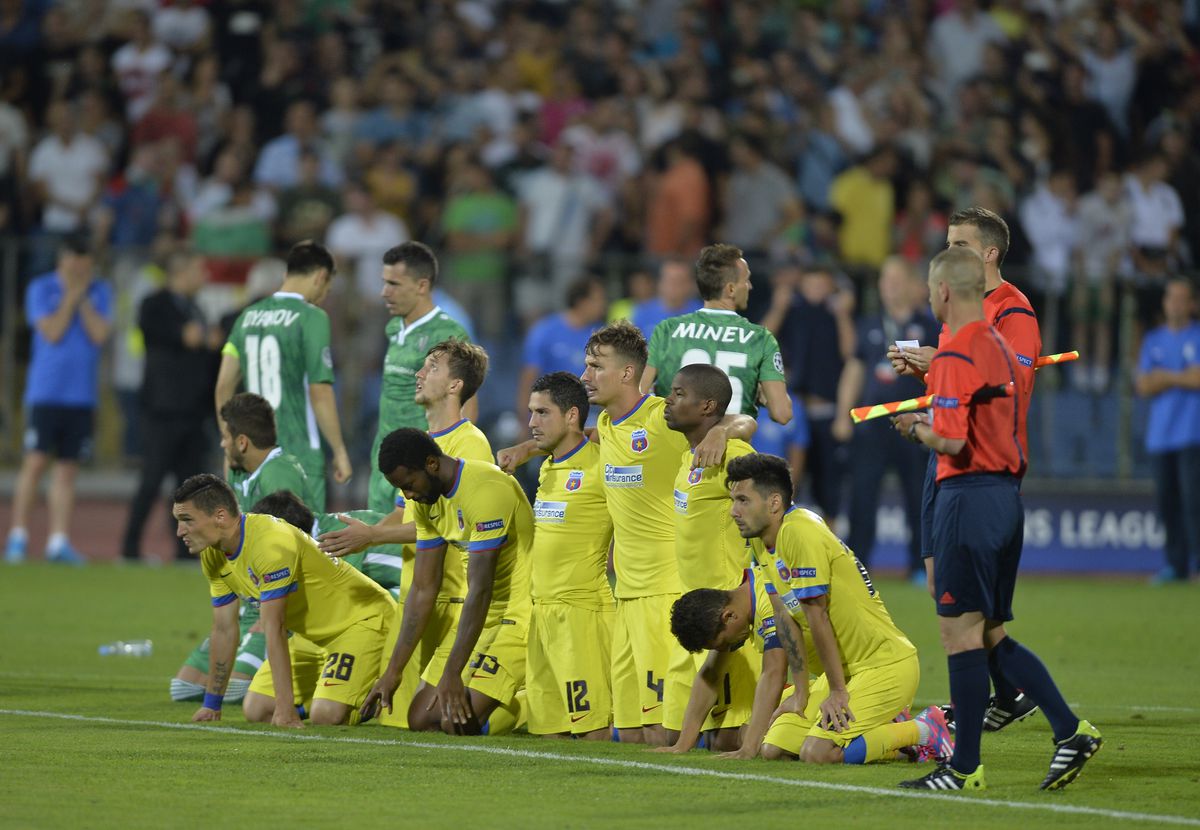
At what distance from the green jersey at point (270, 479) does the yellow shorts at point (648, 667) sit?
232 cm

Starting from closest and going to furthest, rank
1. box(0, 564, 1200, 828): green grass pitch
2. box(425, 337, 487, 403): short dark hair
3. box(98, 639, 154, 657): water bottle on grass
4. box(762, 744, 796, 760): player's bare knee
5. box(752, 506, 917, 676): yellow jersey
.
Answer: box(0, 564, 1200, 828): green grass pitch < box(752, 506, 917, 676): yellow jersey < box(762, 744, 796, 760): player's bare knee < box(425, 337, 487, 403): short dark hair < box(98, 639, 154, 657): water bottle on grass

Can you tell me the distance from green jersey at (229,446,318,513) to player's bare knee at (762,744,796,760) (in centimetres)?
341

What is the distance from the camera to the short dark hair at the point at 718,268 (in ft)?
33.1

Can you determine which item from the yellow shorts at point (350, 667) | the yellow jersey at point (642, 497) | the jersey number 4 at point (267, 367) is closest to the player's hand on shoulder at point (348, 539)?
the yellow shorts at point (350, 667)

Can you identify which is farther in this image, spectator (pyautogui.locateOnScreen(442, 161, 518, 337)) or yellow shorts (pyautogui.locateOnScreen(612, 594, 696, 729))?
spectator (pyautogui.locateOnScreen(442, 161, 518, 337))

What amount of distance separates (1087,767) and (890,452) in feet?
29.1

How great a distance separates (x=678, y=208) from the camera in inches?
765

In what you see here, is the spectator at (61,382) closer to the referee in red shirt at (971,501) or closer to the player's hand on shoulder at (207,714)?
the player's hand on shoulder at (207,714)

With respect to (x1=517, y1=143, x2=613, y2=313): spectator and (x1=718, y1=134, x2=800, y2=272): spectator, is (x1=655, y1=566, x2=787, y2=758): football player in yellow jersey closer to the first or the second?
(x1=517, y1=143, x2=613, y2=313): spectator

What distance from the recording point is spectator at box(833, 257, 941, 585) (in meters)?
15.8

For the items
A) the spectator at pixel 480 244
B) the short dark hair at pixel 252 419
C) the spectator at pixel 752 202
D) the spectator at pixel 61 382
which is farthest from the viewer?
the spectator at pixel 752 202

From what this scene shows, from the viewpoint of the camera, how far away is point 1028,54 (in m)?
22.1

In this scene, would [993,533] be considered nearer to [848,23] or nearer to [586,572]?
[586,572]

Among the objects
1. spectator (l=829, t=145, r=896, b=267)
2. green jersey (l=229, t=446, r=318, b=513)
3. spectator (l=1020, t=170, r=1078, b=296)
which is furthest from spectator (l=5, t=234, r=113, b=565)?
spectator (l=1020, t=170, r=1078, b=296)
